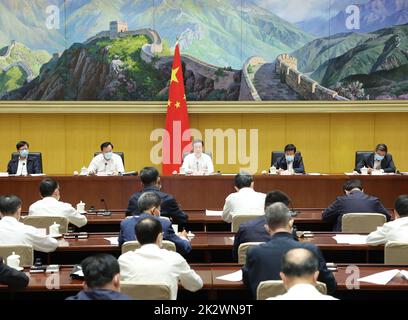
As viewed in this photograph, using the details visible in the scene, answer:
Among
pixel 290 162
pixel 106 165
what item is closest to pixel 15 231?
pixel 106 165

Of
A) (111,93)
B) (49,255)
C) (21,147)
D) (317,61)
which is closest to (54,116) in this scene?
(111,93)

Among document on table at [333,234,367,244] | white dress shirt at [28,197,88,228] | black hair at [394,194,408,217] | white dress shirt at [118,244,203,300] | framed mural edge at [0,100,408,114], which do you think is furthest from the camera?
framed mural edge at [0,100,408,114]

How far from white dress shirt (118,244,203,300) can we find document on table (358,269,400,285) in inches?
47.1

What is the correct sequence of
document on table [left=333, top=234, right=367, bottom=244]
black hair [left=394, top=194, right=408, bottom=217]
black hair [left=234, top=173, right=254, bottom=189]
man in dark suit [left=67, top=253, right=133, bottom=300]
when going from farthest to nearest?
black hair [left=234, top=173, right=254, bottom=189] < document on table [left=333, top=234, right=367, bottom=244] < black hair [left=394, top=194, right=408, bottom=217] < man in dark suit [left=67, top=253, right=133, bottom=300]

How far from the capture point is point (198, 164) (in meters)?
9.86

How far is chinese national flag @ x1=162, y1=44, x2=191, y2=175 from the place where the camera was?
11539 mm

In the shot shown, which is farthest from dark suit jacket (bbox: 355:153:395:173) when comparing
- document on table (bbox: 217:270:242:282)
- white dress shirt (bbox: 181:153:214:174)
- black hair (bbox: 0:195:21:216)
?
black hair (bbox: 0:195:21:216)

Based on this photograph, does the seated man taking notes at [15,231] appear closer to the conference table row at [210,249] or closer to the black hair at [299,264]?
the conference table row at [210,249]

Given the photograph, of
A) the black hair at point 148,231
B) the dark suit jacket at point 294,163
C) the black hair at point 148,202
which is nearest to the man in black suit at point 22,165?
the dark suit jacket at point 294,163

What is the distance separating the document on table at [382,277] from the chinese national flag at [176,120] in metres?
7.36

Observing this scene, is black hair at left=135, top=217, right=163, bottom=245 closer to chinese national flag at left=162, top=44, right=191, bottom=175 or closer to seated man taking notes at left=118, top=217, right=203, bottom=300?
seated man taking notes at left=118, top=217, right=203, bottom=300
